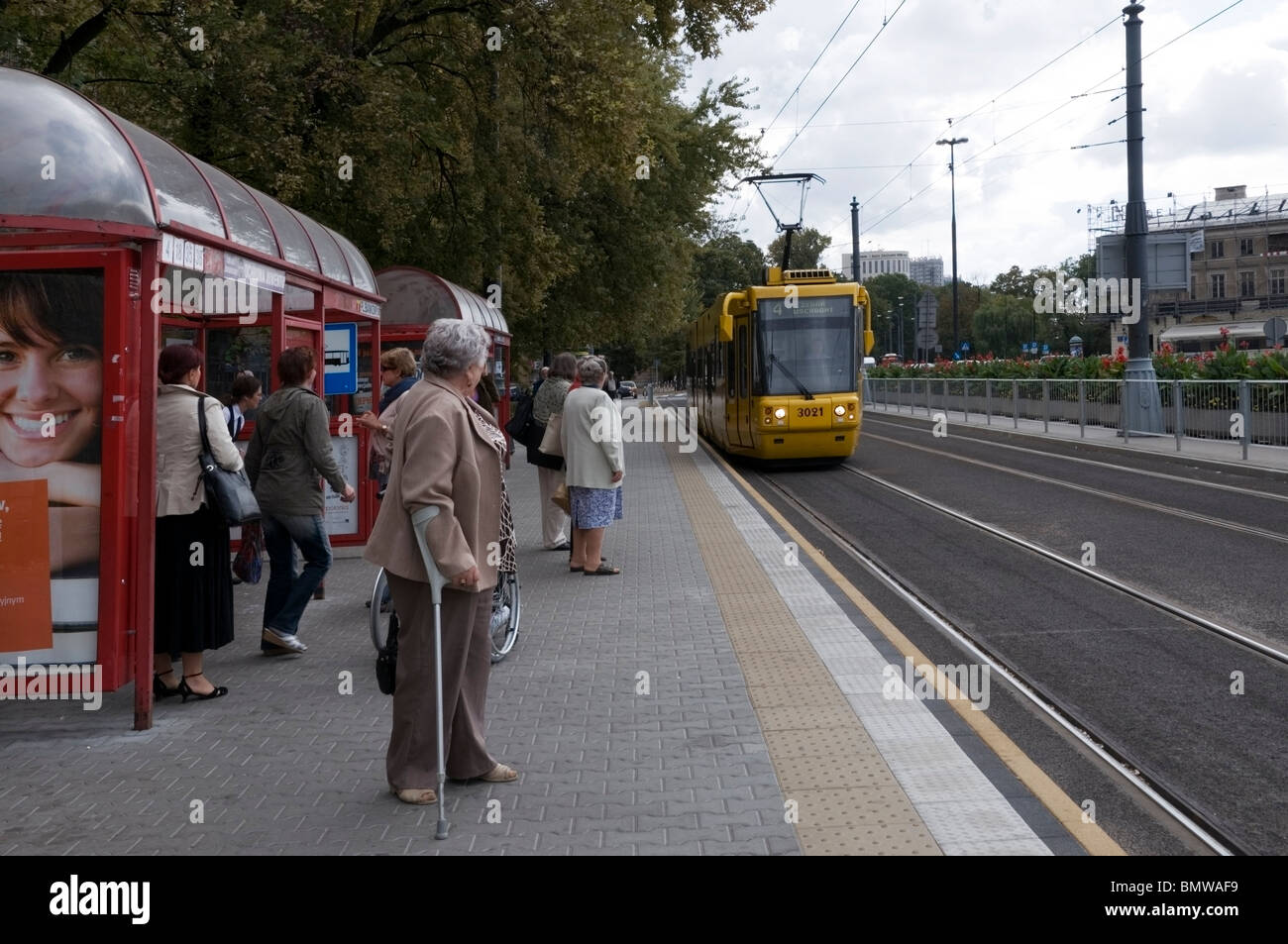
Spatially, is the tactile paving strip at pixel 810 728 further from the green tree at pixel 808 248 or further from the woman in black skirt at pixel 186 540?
the green tree at pixel 808 248

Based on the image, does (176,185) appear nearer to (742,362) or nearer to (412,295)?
(412,295)

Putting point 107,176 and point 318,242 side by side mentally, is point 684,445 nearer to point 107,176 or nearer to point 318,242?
point 318,242

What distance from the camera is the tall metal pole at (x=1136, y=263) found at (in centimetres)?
2480

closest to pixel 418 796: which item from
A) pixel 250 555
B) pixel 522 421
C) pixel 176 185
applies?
pixel 250 555

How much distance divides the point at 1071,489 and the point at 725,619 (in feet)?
29.7

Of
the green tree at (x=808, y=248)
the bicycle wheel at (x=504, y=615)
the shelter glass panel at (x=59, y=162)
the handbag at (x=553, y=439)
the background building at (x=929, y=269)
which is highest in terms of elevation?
the background building at (x=929, y=269)

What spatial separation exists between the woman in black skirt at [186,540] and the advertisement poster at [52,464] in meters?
0.47

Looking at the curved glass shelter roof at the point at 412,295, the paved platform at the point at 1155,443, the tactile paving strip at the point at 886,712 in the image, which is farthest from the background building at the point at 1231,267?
the tactile paving strip at the point at 886,712

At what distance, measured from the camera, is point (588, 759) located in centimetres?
569

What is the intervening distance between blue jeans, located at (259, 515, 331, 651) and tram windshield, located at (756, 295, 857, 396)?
1325cm

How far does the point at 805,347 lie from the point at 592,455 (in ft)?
34.4

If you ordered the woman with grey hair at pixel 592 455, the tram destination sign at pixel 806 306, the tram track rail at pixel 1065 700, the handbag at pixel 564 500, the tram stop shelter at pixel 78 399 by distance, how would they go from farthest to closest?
the tram destination sign at pixel 806 306
the handbag at pixel 564 500
the woman with grey hair at pixel 592 455
the tram stop shelter at pixel 78 399
the tram track rail at pixel 1065 700

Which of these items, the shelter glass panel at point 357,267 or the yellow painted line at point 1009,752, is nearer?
the yellow painted line at point 1009,752

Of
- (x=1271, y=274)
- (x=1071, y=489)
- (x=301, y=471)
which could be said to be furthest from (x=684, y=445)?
(x=1271, y=274)
